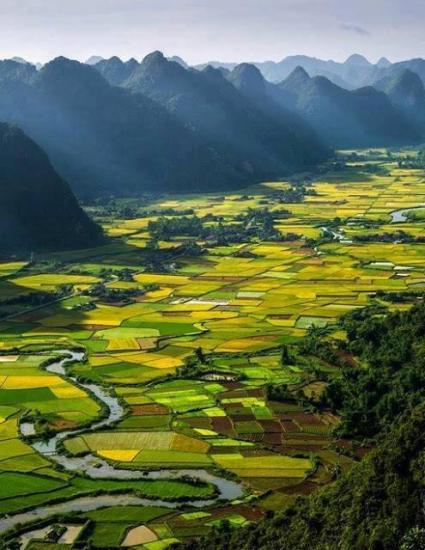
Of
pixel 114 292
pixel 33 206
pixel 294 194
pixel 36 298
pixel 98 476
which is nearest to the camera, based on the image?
pixel 98 476

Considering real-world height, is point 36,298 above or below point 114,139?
below

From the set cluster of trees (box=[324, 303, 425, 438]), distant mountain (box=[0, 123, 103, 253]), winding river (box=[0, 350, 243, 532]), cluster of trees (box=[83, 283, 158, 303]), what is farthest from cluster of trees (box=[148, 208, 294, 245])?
winding river (box=[0, 350, 243, 532])

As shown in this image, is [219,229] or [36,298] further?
[219,229]

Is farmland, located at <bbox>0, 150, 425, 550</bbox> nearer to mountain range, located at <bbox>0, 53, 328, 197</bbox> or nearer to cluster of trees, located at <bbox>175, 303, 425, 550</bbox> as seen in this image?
cluster of trees, located at <bbox>175, 303, 425, 550</bbox>

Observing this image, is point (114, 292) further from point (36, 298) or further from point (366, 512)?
point (366, 512)

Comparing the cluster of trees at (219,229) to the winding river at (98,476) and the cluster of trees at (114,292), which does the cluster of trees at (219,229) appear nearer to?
the cluster of trees at (114,292)

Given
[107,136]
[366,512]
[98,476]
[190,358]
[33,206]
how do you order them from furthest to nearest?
[107,136] → [33,206] → [190,358] → [98,476] → [366,512]

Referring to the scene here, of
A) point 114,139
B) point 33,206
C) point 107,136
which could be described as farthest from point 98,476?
point 107,136

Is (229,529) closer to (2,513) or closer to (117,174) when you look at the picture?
(2,513)
